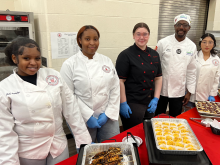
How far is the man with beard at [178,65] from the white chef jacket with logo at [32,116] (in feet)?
5.11

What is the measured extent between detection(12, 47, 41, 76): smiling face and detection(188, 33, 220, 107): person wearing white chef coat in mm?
2280

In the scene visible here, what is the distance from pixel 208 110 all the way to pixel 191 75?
0.75 m

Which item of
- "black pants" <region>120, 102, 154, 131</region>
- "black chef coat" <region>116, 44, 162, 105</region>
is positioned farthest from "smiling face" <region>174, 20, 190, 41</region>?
"black pants" <region>120, 102, 154, 131</region>

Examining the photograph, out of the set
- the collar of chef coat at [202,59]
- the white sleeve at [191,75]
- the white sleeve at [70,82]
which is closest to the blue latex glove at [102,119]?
the white sleeve at [70,82]

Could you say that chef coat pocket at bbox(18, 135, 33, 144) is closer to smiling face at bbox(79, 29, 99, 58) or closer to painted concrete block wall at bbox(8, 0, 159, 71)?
smiling face at bbox(79, 29, 99, 58)

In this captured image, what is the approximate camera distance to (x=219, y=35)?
329cm

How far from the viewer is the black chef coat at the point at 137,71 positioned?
6.35 feet

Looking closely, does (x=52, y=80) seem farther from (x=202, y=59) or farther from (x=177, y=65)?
(x=202, y=59)

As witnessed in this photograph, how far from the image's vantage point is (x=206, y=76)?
2.49m

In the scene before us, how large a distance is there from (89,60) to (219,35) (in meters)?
2.95

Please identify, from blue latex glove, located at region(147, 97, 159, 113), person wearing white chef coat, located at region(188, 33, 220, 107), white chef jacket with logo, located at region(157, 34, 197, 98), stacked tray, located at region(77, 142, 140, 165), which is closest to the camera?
stacked tray, located at region(77, 142, 140, 165)

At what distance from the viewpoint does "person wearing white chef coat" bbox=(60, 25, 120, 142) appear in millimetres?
1570

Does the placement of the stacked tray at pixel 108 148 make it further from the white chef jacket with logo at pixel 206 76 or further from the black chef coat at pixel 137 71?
the white chef jacket with logo at pixel 206 76

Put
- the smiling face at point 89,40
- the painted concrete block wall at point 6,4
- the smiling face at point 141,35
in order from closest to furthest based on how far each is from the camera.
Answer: the smiling face at point 89,40 → the smiling face at point 141,35 → the painted concrete block wall at point 6,4
